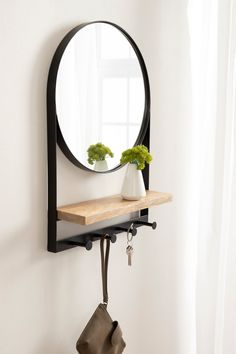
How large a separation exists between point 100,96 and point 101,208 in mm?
287

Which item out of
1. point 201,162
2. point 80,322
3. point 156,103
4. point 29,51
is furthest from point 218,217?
point 29,51

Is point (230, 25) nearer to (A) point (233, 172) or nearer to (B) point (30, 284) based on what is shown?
(A) point (233, 172)

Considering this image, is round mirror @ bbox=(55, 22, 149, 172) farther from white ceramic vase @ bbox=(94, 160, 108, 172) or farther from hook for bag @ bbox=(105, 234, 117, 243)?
hook for bag @ bbox=(105, 234, 117, 243)

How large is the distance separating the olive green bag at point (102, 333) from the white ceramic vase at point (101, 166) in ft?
0.58

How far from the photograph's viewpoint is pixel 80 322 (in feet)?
4.03

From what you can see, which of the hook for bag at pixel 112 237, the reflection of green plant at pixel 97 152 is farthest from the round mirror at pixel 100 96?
the hook for bag at pixel 112 237

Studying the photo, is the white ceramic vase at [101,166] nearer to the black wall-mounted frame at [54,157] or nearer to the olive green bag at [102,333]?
the black wall-mounted frame at [54,157]

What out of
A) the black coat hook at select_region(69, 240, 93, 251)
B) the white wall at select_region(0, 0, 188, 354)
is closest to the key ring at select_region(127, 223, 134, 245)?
the white wall at select_region(0, 0, 188, 354)

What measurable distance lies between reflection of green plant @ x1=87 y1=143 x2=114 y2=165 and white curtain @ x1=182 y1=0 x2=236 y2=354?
0.40m

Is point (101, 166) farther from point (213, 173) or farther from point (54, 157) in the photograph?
point (213, 173)

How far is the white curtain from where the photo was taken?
1410 mm

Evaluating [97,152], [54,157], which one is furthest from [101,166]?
[54,157]

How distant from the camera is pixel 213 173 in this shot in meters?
1.45

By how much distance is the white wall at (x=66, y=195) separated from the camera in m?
1.01
